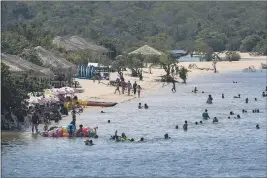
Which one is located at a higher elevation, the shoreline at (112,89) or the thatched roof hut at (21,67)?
the thatched roof hut at (21,67)

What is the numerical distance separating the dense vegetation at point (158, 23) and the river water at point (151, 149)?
6232cm

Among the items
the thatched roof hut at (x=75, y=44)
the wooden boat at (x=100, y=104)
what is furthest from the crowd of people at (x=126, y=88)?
the thatched roof hut at (x=75, y=44)

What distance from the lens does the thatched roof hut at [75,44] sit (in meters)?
84.4

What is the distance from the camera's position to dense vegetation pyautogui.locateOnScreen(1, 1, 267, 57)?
139 m

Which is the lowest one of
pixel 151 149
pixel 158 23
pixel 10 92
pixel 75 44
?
pixel 151 149

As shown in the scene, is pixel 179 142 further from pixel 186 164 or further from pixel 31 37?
pixel 31 37

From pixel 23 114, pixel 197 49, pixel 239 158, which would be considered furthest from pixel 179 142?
pixel 197 49

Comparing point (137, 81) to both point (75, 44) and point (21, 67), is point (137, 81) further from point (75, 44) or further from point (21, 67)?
point (21, 67)

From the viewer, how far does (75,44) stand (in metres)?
87.3

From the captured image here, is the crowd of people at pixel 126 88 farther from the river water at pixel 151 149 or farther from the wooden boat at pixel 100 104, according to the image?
the river water at pixel 151 149

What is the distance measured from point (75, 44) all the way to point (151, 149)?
5208 centimetres

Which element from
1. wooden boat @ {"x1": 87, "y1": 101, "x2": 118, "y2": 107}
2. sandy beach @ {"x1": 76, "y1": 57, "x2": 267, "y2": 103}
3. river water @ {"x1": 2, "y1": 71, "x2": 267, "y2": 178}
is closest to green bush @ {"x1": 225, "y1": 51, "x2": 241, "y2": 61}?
sandy beach @ {"x1": 76, "y1": 57, "x2": 267, "y2": 103}

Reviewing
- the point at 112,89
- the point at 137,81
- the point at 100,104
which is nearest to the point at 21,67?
the point at 100,104

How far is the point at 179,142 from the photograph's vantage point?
38.5 metres
